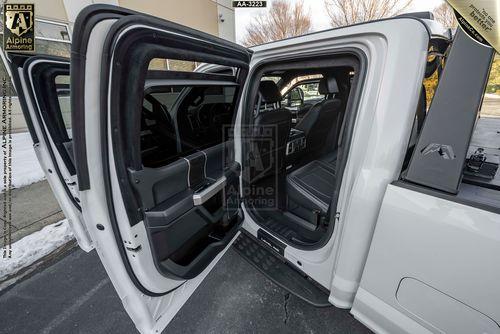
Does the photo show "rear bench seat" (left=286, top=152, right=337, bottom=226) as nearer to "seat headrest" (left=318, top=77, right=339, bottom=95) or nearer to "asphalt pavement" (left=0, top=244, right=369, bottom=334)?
"asphalt pavement" (left=0, top=244, right=369, bottom=334)

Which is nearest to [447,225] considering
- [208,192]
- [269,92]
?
[208,192]

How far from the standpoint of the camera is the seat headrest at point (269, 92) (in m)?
2.20

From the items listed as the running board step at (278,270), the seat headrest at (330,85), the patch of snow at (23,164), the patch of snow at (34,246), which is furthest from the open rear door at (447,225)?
the patch of snow at (23,164)

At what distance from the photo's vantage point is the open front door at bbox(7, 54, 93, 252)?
134 centimetres

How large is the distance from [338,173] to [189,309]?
1467 mm

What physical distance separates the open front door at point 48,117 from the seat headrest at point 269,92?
1575 millimetres

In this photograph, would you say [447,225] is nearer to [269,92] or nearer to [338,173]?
[338,173]

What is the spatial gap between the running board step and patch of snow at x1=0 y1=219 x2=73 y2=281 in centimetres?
197

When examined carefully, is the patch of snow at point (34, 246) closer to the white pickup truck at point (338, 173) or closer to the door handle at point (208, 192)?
the white pickup truck at point (338, 173)

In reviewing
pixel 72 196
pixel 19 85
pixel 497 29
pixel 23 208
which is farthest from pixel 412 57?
pixel 23 208

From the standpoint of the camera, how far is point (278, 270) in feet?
5.55

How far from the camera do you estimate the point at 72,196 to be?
1692 mm

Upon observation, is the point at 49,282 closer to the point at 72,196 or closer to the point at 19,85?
the point at 72,196

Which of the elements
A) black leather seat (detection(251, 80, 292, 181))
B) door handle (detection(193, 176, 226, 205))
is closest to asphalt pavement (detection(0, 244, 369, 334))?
door handle (detection(193, 176, 226, 205))
